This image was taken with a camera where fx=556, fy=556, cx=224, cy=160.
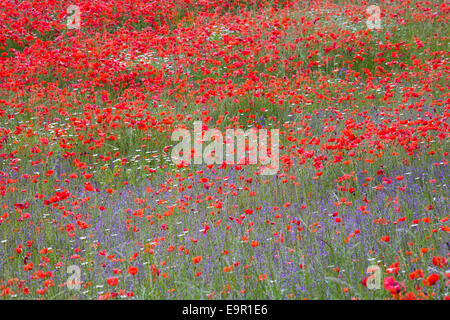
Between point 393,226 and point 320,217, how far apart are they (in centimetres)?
67

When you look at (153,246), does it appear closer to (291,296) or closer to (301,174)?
(291,296)

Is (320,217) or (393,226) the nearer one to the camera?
(393,226)

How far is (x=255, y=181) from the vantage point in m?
6.02

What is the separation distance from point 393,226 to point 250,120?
4169mm

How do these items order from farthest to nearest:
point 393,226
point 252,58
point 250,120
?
point 252,58, point 250,120, point 393,226

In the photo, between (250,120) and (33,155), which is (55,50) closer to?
(33,155)

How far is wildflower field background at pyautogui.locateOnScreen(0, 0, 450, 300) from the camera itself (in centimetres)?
391

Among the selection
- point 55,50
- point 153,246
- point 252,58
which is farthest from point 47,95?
point 153,246

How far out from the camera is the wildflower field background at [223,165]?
12.8 feet

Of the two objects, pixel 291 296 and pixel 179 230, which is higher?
pixel 291 296

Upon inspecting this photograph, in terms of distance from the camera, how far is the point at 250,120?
8.24 meters

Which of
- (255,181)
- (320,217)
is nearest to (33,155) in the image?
(255,181)

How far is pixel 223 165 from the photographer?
6164 millimetres
